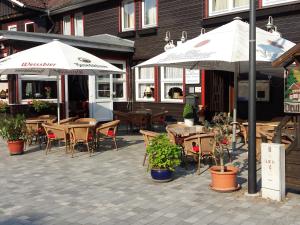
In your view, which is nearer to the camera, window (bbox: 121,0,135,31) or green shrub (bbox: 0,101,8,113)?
green shrub (bbox: 0,101,8,113)

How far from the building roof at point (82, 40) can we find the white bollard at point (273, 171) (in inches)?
357

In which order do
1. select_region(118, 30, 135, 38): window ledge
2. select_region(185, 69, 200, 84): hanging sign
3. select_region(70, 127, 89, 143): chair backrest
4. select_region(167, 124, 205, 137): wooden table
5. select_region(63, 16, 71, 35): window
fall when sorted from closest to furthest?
1. select_region(167, 124, 205, 137): wooden table
2. select_region(70, 127, 89, 143): chair backrest
3. select_region(185, 69, 200, 84): hanging sign
4. select_region(118, 30, 135, 38): window ledge
5. select_region(63, 16, 71, 35): window

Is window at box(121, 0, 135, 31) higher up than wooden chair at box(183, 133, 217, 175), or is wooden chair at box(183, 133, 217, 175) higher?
window at box(121, 0, 135, 31)

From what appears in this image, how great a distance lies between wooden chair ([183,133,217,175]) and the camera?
6.80 m

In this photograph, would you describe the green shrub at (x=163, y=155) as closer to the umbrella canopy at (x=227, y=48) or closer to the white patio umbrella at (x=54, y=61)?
the umbrella canopy at (x=227, y=48)

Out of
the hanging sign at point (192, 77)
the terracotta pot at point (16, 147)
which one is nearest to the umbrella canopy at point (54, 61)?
the terracotta pot at point (16, 147)

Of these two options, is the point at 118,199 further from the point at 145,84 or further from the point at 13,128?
the point at 145,84

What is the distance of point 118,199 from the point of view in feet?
18.1

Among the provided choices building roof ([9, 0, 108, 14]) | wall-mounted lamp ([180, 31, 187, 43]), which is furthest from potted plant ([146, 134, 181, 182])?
building roof ([9, 0, 108, 14])

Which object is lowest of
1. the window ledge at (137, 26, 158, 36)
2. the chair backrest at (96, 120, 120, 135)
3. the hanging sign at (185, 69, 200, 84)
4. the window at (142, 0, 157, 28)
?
the chair backrest at (96, 120, 120, 135)

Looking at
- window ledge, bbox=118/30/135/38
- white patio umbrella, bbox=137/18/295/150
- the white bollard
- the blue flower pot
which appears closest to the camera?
the white bollard

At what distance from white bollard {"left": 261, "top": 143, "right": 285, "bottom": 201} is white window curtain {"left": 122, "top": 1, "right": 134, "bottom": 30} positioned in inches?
438

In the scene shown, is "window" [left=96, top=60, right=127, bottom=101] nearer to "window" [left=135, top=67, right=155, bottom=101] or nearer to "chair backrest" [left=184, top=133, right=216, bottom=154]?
"window" [left=135, top=67, right=155, bottom=101]

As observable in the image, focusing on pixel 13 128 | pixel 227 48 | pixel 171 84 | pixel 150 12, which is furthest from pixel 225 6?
pixel 13 128
